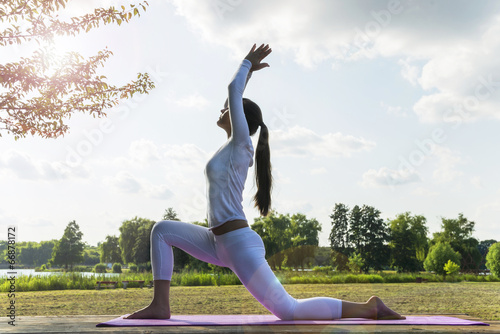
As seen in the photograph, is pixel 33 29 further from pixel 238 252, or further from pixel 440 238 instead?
pixel 440 238

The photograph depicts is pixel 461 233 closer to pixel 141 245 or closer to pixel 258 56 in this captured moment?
pixel 141 245

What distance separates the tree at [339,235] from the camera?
50.7 m

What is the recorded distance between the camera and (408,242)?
52281mm

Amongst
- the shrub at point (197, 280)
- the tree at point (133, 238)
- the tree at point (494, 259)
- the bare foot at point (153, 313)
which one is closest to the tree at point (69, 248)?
the tree at point (133, 238)

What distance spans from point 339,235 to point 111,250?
31.0 metres

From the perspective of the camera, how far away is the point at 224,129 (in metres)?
3.63

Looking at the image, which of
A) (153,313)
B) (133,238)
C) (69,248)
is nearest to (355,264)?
(133,238)

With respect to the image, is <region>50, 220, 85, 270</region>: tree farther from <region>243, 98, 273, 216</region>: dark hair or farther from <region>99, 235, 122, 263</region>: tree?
<region>243, 98, 273, 216</region>: dark hair

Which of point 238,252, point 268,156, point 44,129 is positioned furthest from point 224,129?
point 44,129

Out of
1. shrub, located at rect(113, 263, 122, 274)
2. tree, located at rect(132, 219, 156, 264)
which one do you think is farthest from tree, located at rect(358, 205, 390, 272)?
shrub, located at rect(113, 263, 122, 274)

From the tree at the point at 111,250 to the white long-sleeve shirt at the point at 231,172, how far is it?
62.4 meters

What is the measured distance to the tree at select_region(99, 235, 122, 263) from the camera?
62281mm

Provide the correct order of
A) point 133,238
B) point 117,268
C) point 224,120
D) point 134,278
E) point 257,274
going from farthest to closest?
point 117,268
point 133,238
point 134,278
point 224,120
point 257,274

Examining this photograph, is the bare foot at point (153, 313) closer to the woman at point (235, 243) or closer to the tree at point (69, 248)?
the woman at point (235, 243)
